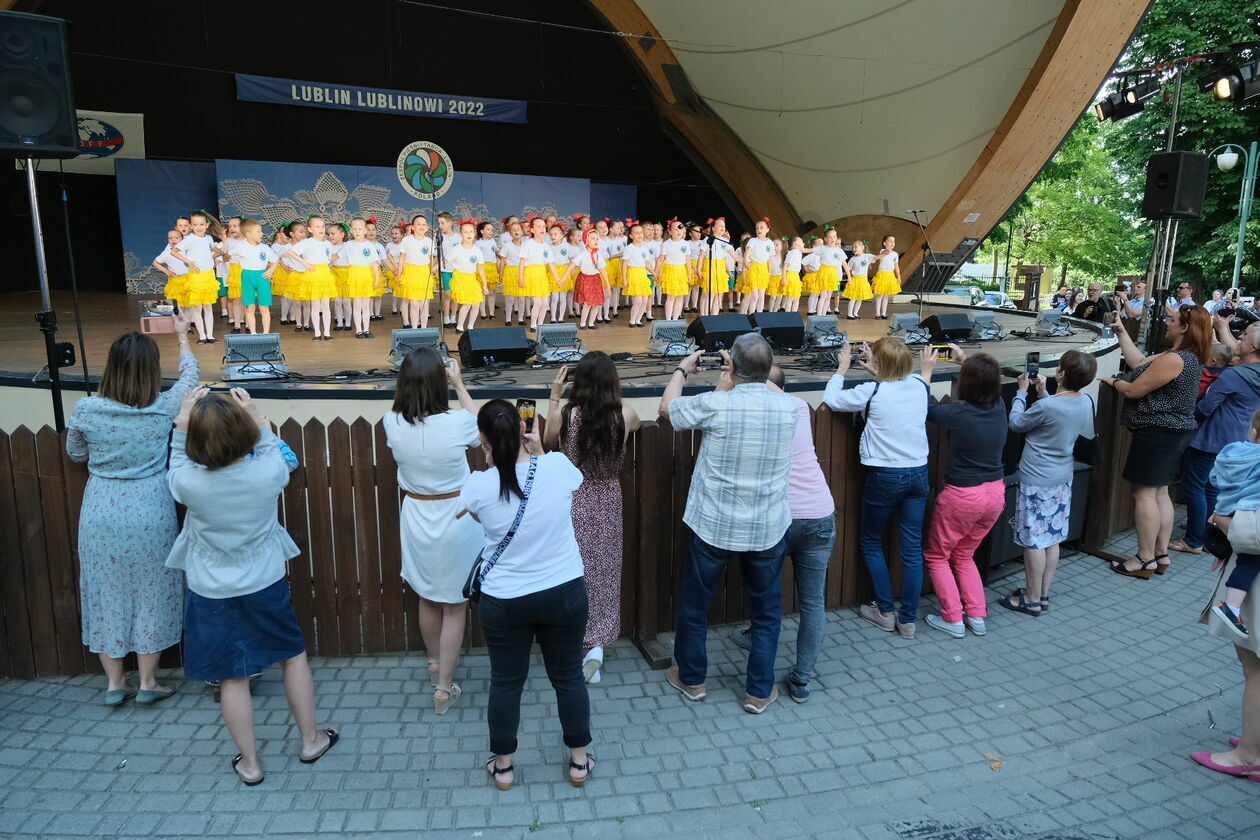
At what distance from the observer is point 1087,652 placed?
4430 mm

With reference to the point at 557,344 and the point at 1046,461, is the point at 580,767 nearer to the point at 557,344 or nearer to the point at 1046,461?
the point at 1046,461

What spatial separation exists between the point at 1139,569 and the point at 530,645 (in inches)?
181

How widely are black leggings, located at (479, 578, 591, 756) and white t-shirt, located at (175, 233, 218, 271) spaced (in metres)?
8.45

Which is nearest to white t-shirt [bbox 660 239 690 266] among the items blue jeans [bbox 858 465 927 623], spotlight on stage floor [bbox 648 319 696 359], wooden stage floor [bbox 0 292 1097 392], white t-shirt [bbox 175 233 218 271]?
wooden stage floor [bbox 0 292 1097 392]

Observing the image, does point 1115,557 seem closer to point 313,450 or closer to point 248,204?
point 313,450

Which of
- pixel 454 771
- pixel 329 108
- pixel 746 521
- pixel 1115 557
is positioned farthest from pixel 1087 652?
pixel 329 108

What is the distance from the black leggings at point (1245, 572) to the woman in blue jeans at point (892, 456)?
1.48m

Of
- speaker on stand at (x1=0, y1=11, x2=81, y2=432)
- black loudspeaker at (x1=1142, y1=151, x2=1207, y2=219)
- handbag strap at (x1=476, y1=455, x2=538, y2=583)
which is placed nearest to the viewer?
handbag strap at (x1=476, y1=455, x2=538, y2=583)

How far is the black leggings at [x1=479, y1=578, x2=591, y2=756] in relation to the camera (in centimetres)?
Result: 288

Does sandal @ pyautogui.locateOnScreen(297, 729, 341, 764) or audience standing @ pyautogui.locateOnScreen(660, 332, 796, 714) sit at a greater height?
audience standing @ pyautogui.locateOnScreen(660, 332, 796, 714)

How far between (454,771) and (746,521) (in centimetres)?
154

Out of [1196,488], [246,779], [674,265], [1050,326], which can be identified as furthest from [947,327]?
[246,779]

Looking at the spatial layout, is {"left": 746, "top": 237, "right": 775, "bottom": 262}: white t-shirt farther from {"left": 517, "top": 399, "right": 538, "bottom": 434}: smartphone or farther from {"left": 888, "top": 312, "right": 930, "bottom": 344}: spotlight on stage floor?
{"left": 517, "top": 399, "right": 538, "bottom": 434}: smartphone

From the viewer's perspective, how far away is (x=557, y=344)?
976cm
